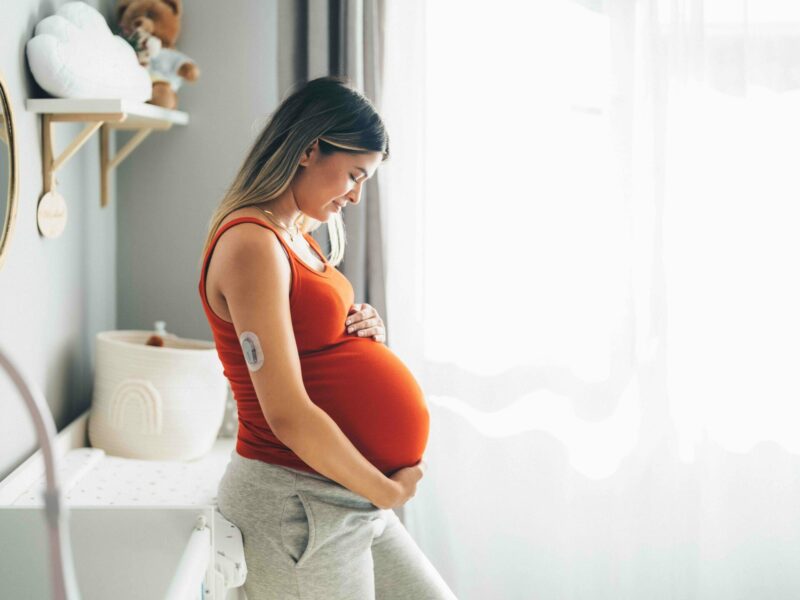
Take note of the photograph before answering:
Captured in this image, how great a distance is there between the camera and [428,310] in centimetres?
227

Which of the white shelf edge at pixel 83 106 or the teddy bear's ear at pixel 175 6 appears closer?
the white shelf edge at pixel 83 106

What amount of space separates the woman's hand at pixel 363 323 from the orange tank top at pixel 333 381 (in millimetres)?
12

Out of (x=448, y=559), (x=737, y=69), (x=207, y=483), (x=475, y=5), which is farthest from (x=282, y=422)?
(x=737, y=69)

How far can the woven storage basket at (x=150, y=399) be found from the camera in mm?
1923

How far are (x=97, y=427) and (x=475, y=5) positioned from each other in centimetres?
138

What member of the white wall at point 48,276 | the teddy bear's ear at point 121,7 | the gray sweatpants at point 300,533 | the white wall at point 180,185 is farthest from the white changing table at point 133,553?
the teddy bear's ear at point 121,7

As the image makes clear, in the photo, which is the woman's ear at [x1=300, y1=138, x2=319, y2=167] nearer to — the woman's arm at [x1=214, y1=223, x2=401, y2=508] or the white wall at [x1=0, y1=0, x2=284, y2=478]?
the woman's arm at [x1=214, y1=223, x2=401, y2=508]

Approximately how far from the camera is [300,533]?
4.29 feet

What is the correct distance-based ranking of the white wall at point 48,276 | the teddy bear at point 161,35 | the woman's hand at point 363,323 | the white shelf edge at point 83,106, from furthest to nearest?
1. the teddy bear at point 161,35
2. the white shelf edge at point 83,106
3. the white wall at point 48,276
4. the woman's hand at point 363,323

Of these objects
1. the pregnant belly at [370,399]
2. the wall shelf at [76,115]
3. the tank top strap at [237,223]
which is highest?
the wall shelf at [76,115]

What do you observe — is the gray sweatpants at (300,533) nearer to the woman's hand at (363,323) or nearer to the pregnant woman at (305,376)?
the pregnant woman at (305,376)

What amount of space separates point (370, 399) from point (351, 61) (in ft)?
3.47

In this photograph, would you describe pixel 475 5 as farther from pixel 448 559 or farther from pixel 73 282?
pixel 448 559

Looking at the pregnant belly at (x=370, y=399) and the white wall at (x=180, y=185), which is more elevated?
the white wall at (x=180, y=185)
